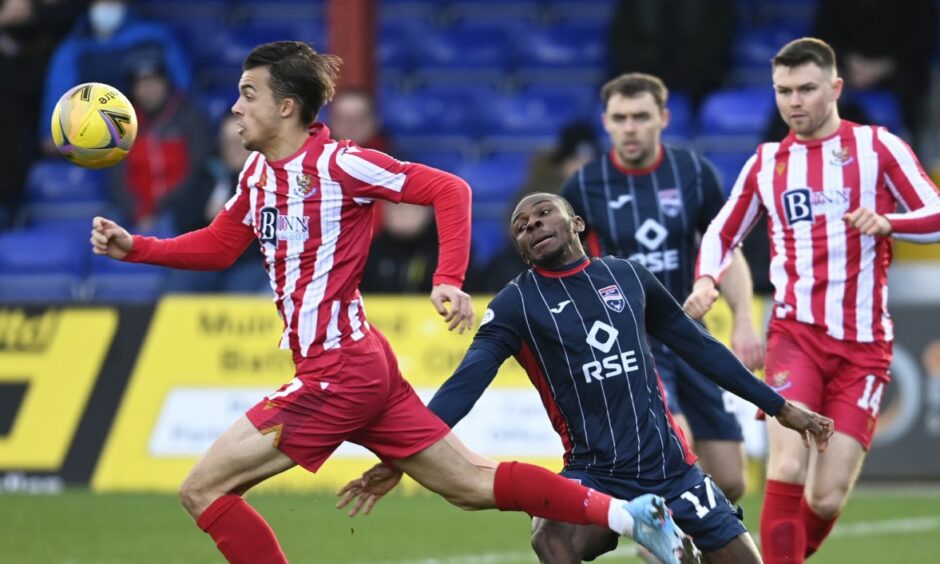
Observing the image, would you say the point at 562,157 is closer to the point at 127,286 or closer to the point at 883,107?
the point at 883,107

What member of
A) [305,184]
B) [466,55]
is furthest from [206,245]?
[466,55]

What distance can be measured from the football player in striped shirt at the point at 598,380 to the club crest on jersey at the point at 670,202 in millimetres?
1747

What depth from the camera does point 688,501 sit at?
6035 millimetres

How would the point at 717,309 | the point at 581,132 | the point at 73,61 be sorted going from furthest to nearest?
the point at 73,61
the point at 581,132
the point at 717,309

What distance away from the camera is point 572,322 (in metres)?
6.02

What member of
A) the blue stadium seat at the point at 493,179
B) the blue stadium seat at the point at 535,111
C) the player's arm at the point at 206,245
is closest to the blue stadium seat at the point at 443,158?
the blue stadium seat at the point at 493,179

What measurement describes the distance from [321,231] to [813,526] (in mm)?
2463

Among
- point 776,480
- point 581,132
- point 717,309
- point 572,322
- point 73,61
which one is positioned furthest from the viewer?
point 73,61

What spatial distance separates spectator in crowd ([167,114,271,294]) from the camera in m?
12.9

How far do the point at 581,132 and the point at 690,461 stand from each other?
6.65 metres

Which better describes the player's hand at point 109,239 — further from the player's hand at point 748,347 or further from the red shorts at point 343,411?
the player's hand at point 748,347

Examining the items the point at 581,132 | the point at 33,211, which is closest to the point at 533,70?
the point at 581,132

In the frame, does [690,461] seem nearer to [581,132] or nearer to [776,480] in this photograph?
[776,480]

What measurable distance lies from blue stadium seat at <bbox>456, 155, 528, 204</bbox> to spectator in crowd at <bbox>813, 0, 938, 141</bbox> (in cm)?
273
